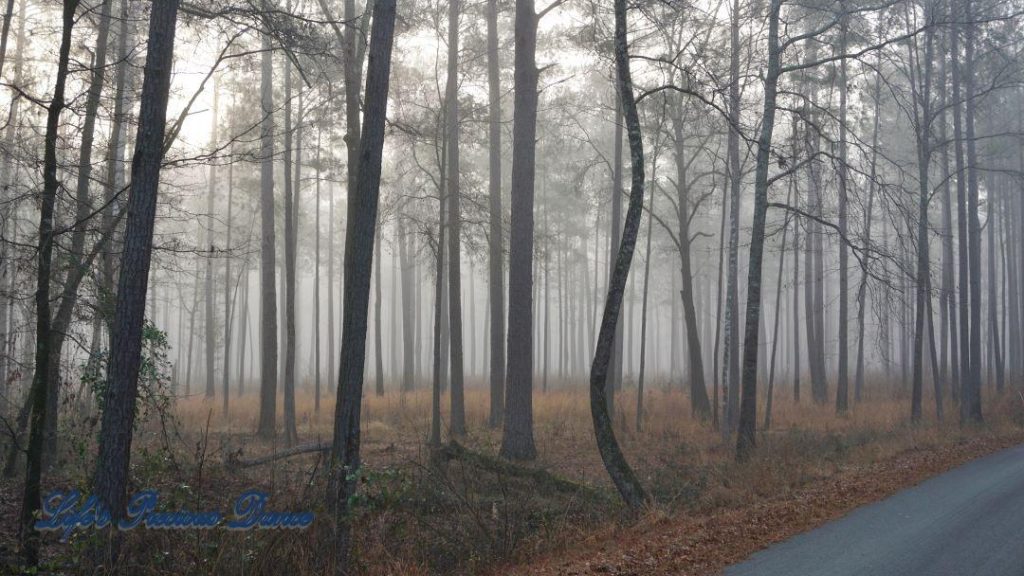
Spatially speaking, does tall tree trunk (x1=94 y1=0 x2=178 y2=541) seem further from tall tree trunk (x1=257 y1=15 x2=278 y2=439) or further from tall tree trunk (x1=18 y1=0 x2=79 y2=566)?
tall tree trunk (x1=257 y1=15 x2=278 y2=439)

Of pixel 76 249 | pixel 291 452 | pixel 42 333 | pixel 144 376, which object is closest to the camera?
pixel 42 333

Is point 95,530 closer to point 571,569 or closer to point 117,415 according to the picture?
point 117,415

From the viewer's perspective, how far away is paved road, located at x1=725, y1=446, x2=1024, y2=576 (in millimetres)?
6121

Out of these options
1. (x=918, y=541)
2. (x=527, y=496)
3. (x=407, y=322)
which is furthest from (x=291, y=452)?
(x=407, y=322)

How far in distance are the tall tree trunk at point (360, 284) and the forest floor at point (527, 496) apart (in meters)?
0.31

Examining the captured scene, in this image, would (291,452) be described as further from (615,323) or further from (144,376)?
(615,323)

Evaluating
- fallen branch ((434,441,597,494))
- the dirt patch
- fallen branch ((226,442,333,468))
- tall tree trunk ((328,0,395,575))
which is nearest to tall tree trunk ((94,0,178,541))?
fallen branch ((226,442,333,468))

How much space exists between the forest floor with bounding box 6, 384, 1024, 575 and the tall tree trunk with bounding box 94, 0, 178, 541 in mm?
517

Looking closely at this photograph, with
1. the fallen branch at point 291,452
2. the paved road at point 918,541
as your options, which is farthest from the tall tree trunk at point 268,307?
the paved road at point 918,541

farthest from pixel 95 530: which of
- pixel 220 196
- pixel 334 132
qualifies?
pixel 220 196

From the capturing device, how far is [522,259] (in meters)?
13.1

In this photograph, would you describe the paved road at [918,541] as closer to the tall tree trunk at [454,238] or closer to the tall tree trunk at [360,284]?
the tall tree trunk at [360,284]

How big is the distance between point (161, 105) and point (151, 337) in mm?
3051

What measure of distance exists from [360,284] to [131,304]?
2218 millimetres
